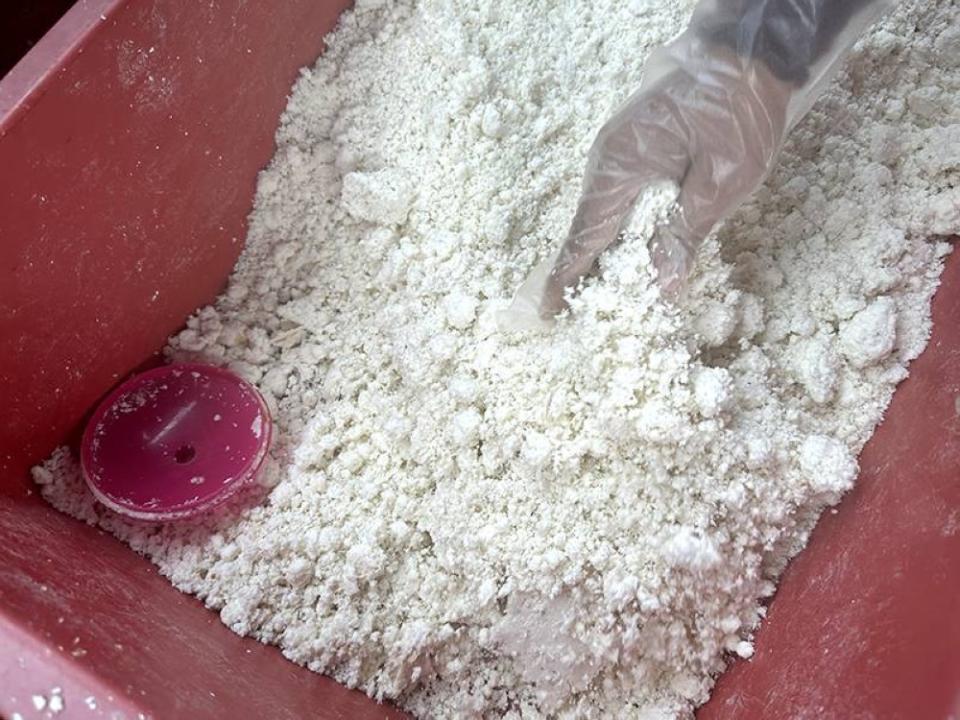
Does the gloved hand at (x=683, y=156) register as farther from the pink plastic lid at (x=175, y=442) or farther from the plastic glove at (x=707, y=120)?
the pink plastic lid at (x=175, y=442)

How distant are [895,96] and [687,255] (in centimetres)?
38

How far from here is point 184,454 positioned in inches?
42.4

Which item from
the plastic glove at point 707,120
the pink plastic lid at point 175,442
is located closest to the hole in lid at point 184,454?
the pink plastic lid at point 175,442

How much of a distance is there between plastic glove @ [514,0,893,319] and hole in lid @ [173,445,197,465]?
442 mm

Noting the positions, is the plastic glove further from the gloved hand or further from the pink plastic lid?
the pink plastic lid

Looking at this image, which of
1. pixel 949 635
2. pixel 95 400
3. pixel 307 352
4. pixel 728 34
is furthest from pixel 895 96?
pixel 95 400

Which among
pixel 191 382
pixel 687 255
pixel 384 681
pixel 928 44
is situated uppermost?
pixel 928 44

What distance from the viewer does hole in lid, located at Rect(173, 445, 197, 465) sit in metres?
1.07

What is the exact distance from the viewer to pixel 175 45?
1058 mm

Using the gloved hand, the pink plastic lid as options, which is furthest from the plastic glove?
the pink plastic lid

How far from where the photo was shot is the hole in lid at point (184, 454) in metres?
1.07

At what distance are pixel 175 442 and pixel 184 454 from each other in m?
0.02

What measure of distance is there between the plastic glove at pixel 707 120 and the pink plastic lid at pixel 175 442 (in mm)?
384

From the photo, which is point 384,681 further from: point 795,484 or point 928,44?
point 928,44
